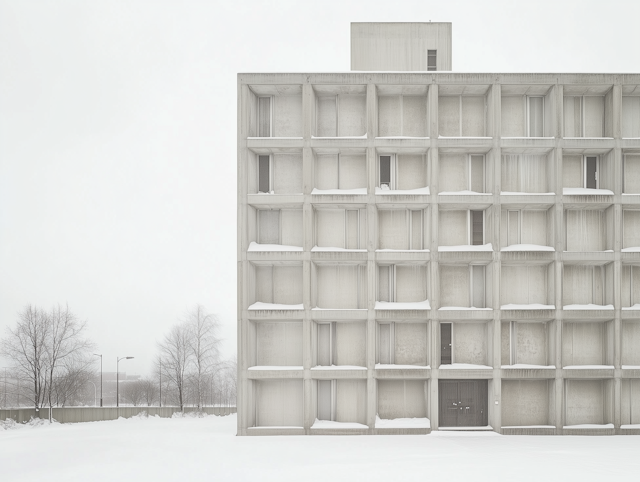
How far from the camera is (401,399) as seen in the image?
3116 centimetres

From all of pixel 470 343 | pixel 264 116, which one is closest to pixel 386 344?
pixel 470 343

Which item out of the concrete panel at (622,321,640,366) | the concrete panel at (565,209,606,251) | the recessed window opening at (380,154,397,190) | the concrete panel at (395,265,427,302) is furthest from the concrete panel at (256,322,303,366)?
the concrete panel at (622,321,640,366)

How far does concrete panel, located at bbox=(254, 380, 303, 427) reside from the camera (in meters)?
30.9

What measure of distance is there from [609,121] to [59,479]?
32.5 metres

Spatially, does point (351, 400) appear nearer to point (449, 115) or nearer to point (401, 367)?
point (401, 367)

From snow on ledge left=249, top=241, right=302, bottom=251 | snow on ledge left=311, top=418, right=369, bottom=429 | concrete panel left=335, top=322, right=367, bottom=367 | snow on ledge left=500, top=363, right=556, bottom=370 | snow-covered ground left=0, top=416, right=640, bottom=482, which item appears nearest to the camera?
snow-covered ground left=0, top=416, right=640, bottom=482

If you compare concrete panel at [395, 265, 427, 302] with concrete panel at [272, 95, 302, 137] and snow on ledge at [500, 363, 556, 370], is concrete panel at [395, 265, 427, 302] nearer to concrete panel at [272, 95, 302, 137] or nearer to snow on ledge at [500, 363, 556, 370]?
snow on ledge at [500, 363, 556, 370]

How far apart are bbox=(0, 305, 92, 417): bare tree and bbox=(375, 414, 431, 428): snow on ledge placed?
43.0 metres

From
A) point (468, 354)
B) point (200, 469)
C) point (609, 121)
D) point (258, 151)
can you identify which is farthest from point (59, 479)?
point (609, 121)

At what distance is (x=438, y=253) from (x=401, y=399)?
851cm

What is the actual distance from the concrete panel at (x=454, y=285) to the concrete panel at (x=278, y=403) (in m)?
9.66

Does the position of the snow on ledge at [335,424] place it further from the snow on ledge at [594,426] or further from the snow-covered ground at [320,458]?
the snow on ledge at [594,426]

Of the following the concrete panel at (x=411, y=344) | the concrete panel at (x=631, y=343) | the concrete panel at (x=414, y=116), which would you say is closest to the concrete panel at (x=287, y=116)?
the concrete panel at (x=414, y=116)

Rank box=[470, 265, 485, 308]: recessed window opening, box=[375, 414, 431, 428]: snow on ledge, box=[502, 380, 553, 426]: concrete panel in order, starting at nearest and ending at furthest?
1. box=[375, 414, 431, 428]: snow on ledge
2. box=[502, 380, 553, 426]: concrete panel
3. box=[470, 265, 485, 308]: recessed window opening
